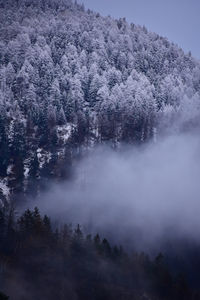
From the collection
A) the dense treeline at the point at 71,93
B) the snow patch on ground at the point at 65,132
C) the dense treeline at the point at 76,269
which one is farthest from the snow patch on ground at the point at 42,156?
the dense treeline at the point at 76,269

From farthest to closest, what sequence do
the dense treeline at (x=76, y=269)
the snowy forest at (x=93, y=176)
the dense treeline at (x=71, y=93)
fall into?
1. the dense treeline at (x=71, y=93)
2. the snowy forest at (x=93, y=176)
3. the dense treeline at (x=76, y=269)

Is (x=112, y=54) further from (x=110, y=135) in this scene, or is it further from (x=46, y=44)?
(x=110, y=135)

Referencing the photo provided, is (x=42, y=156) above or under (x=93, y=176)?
above

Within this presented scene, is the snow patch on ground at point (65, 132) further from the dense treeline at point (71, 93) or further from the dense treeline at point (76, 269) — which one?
the dense treeline at point (76, 269)

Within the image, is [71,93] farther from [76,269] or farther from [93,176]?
[76,269]

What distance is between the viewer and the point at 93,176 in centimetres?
10969

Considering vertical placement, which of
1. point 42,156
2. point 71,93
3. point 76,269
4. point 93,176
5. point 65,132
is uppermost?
point 71,93

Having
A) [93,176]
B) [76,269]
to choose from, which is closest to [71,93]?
[93,176]

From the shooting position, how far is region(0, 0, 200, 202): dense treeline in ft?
353

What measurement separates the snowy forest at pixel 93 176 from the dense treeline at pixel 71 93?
54cm

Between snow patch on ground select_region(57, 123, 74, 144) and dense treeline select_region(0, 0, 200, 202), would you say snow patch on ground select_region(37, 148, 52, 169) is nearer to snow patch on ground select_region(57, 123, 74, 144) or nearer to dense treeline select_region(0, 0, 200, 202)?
dense treeline select_region(0, 0, 200, 202)

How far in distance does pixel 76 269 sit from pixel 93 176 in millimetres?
53247

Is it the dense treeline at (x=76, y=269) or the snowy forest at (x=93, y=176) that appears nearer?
the dense treeline at (x=76, y=269)

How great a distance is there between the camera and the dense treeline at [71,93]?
10756 centimetres
